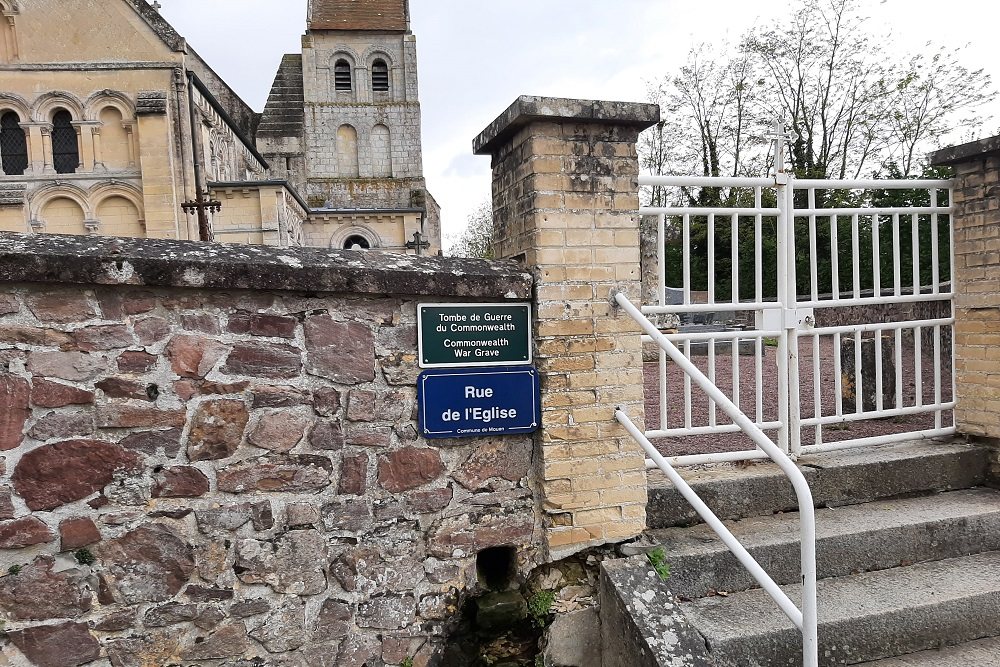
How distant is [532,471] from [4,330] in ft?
7.39

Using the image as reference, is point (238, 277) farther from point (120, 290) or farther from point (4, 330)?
point (4, 330)

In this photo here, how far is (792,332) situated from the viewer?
3691 mm

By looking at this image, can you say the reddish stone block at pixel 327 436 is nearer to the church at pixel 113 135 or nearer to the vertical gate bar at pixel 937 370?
the vertical gate bar at pixel 937 370

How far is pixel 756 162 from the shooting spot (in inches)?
974

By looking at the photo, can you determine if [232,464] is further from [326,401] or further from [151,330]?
[151,330]

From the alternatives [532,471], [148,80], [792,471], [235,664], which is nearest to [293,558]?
[235,664]

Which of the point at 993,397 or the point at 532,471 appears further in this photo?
Answer: the point at 993,397

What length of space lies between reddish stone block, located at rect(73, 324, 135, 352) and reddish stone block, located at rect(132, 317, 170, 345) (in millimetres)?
35

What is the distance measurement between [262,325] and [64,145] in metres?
23.4

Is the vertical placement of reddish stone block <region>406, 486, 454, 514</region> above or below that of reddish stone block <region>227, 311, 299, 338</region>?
below

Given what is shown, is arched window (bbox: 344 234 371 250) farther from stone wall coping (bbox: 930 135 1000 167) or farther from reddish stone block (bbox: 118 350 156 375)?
reddish stone block (bbox: 118 350 156 375)

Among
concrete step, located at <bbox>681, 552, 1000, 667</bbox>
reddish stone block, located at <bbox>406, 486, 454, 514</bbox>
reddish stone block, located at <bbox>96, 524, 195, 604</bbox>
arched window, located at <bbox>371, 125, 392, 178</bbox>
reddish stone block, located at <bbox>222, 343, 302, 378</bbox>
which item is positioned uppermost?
arched window, located at <bbox>371, 125, 392, 178</bbox>

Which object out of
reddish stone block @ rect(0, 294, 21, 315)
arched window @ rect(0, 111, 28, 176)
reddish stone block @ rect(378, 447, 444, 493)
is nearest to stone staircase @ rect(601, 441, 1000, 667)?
reddish stone block @ rect(378, 447, 444, 493)

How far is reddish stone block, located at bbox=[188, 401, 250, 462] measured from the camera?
2.65 meters
